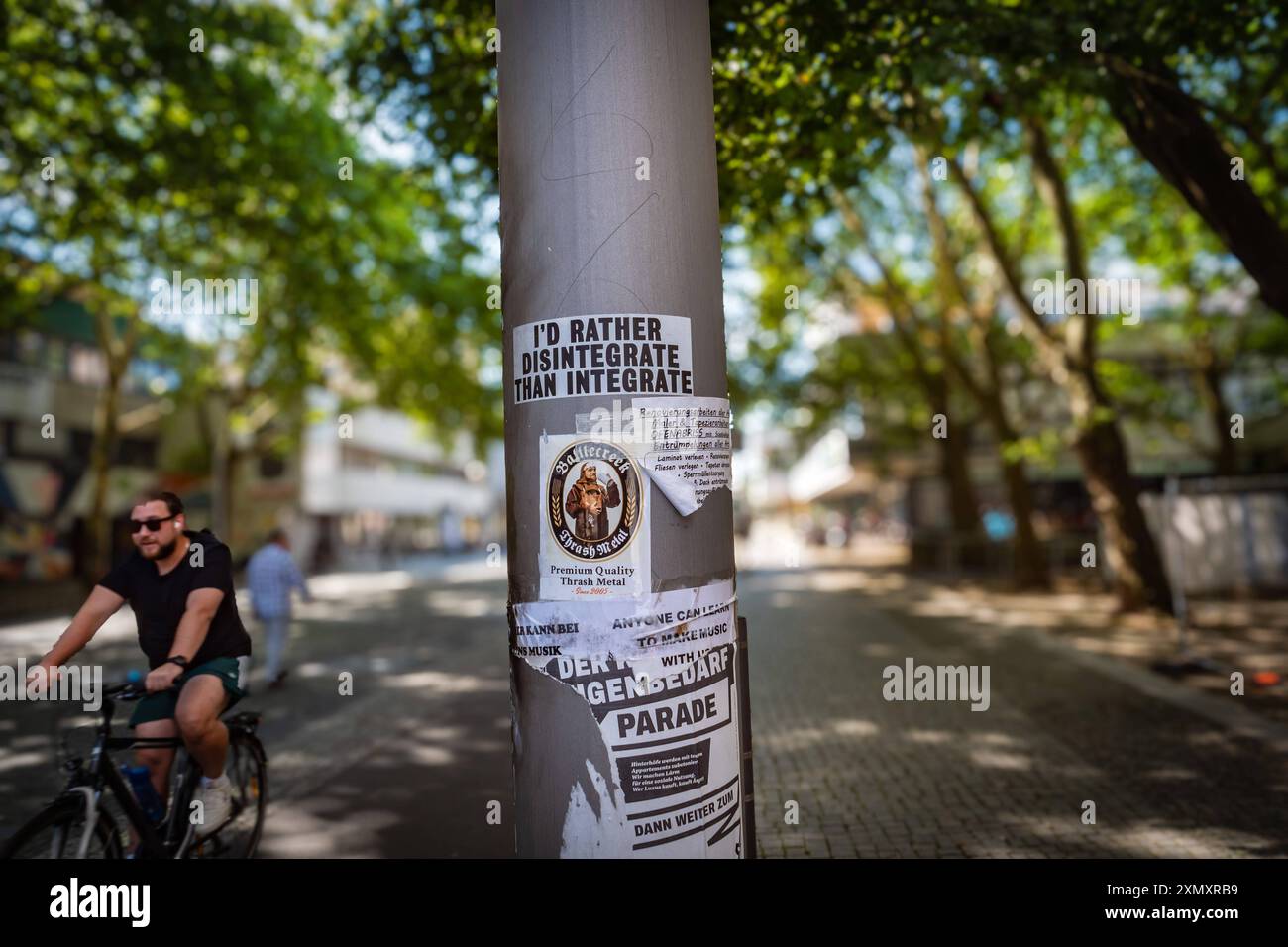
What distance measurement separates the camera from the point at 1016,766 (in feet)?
19.7

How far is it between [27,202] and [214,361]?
440 inches

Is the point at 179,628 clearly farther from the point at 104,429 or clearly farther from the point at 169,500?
the point at 104,429

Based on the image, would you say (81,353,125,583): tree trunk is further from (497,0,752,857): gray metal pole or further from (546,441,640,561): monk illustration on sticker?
(546,441,640,561): monk illustration on sticker

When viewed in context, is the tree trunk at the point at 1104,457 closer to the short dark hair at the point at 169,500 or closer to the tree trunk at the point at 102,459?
the short dark hair at the point at 169,500

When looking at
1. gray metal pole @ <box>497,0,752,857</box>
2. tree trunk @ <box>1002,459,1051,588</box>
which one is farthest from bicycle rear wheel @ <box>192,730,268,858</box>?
tree trunk @ <box>1002,459,1051,588</box>

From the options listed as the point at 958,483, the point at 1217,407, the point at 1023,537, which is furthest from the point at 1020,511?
the point at 1217,407

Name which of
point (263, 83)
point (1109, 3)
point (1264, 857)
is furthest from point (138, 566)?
point (263, 83)

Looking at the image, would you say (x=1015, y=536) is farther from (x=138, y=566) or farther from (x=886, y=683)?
(x=138, y=566)

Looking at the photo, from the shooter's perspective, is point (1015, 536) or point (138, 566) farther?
point (1015, 536)

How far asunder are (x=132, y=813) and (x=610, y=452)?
9.09 feet

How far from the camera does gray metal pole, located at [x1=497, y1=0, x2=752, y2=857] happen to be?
2869mm

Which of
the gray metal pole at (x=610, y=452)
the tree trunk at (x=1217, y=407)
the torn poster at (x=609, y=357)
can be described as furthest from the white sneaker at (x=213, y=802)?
the tree trunk at (x=1217, y=407)

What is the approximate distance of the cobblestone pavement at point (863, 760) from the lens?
4.75m
